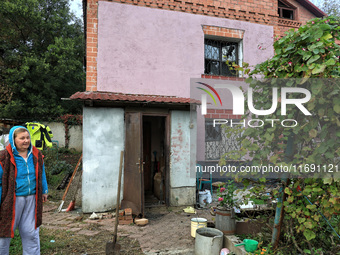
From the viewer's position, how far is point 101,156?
6.74 metres

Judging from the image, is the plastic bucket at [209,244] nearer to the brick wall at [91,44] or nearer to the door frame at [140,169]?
the door frame at [140,169]

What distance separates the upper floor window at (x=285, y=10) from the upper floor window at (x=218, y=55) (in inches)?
149

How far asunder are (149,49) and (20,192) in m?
6.12

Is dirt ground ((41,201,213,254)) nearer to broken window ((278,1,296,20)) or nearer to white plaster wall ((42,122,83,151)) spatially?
white plaster wall ((42,122,83,151))

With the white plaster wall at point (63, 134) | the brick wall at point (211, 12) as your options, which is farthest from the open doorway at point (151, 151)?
the white plaster wall at point (63, 134)

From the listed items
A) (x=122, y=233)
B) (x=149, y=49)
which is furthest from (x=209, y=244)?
(x=149, y=49)

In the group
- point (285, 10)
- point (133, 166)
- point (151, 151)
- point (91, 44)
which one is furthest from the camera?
point (285, 10)

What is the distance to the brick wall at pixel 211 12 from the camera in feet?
24.3

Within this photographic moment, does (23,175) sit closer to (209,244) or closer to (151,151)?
(209,244)

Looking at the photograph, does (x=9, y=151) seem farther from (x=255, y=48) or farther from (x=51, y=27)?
(x=51, y=27)

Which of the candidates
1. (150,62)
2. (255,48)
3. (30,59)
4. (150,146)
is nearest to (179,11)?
(150,62)

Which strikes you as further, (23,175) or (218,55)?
(218,55)

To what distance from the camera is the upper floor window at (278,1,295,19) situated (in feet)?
36.6

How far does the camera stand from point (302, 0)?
1108 centimetres
